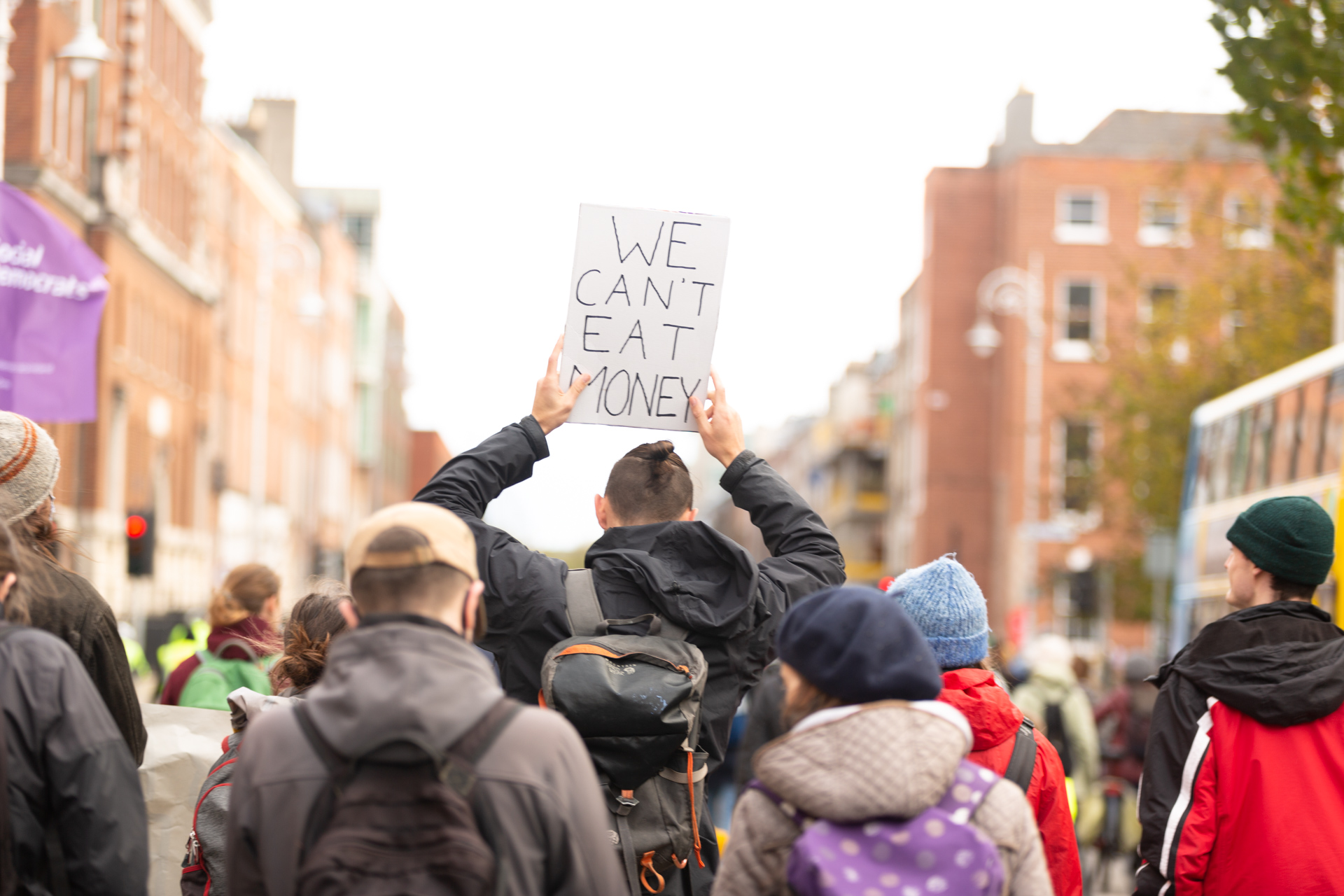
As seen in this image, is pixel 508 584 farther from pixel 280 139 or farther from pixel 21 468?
pixel 280 139

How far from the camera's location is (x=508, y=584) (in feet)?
13.9

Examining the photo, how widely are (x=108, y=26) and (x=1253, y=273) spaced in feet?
84.0

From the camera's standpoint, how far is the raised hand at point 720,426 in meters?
4.80

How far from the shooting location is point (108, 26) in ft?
123

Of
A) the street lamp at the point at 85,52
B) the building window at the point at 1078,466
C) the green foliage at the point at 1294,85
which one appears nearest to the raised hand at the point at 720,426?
the green foliage at the point at 1294,85

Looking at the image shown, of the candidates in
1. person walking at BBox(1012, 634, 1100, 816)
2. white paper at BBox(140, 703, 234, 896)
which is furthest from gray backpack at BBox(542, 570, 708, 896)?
person walking at BBox(1012, 634, 1100, 816)

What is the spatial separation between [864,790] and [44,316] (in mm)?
8104

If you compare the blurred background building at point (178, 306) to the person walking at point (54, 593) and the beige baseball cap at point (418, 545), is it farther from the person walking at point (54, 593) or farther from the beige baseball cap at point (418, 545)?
the beige baseball cap at point (418, 545)

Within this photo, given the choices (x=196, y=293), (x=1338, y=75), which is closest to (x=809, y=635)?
(x=1338, y=75)

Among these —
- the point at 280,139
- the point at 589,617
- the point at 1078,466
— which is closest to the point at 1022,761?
the point at 589,617

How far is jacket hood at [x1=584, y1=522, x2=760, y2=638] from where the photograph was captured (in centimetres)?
423

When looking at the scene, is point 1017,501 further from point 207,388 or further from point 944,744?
point 944,744

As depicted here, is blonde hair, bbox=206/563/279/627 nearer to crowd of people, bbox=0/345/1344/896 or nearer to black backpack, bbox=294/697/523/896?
crowd of people, bbox=0/345/1344/896

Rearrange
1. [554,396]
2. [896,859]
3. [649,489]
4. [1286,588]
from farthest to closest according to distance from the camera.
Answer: [554,396], [1286,588], [649,489], [896,859]
